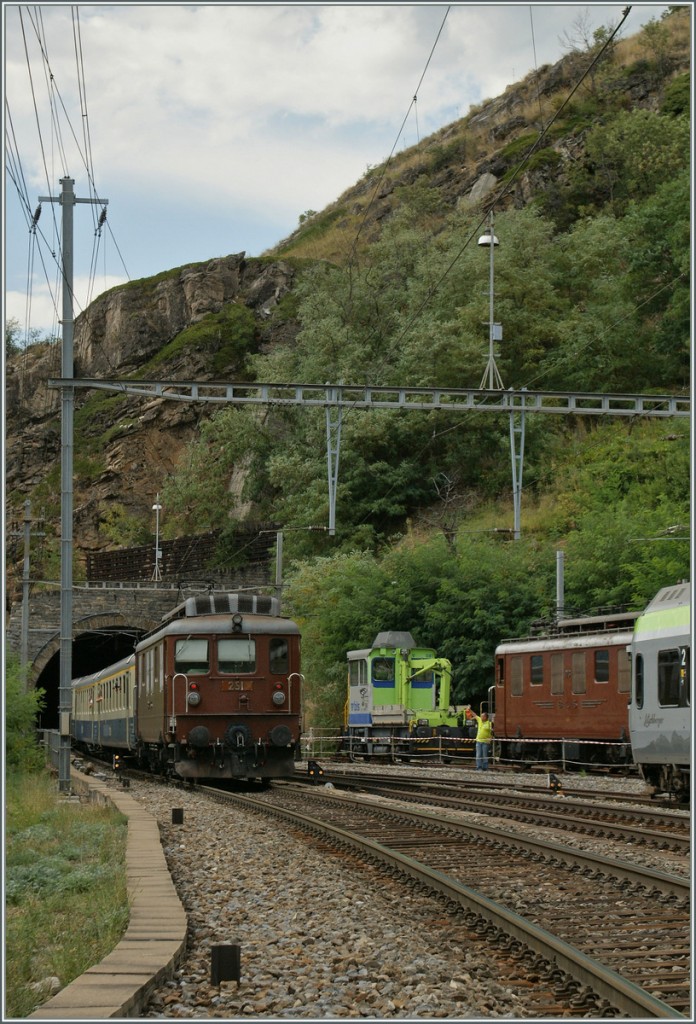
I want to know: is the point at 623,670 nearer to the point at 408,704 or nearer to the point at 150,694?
the point at 150,694

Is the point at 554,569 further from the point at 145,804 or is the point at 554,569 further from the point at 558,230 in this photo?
the point at 558,230

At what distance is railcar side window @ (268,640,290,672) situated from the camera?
75.1ft

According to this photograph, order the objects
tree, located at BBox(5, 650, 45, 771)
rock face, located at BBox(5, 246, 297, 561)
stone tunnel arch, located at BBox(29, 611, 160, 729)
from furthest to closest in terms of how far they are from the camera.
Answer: rock face, located at BBox(5, 246, 297, 561)
stone tunnel arch, located at BBox(29, 611, 160, 729)
tree, located at BBox(5, 650, 45, 771)

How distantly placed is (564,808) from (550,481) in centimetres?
3272

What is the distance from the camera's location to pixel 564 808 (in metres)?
18.7

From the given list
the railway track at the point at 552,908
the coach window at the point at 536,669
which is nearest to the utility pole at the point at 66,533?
the railway track at the point at 552,908

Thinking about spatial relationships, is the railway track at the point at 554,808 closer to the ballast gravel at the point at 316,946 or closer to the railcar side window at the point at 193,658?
the ballast gravel at the point at 316,946

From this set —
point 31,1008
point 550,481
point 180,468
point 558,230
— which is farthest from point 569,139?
point 31,1008

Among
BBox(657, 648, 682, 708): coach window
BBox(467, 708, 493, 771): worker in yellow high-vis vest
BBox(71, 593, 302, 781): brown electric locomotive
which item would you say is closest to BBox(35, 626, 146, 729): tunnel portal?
BBox(467, 708, 493, 771): worker in yellow high-vis vest

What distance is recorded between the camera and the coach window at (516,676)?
31078 mm

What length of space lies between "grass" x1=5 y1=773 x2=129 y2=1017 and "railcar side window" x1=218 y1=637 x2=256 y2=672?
13.8 feet

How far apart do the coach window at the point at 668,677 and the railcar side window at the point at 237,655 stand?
7604mm

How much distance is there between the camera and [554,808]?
18859mm

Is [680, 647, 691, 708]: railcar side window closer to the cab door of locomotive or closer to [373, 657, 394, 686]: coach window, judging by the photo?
the cab door of locomotive
